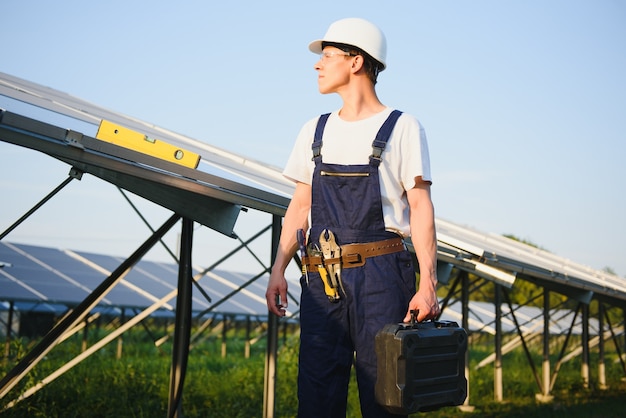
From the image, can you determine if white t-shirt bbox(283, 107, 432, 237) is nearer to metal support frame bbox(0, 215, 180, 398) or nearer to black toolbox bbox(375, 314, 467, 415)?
black toolbox bbox(375, 314, 467, 415)

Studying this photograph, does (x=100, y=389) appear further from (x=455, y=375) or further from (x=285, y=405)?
(x=455, y=375)

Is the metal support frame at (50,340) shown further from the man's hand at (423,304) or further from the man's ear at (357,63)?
the man's hand at (423,304)

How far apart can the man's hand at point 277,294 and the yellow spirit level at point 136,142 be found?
117 cm

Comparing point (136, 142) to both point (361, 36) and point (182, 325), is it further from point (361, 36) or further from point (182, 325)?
point (182, 325)

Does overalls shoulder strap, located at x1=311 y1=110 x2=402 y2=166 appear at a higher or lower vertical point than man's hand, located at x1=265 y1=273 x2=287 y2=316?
higher

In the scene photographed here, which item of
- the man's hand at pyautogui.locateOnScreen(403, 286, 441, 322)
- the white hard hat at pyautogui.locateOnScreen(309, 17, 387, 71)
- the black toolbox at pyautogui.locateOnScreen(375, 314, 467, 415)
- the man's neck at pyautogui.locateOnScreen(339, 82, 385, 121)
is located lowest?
the black toolbox at pyautogui.locateOnScreen(375, 314, 467, 415)

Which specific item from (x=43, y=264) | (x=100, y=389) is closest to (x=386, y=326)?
(x=100, y=389)

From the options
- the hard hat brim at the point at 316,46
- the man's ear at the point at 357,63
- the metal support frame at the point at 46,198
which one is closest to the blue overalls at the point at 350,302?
the man's ear at the point at 357,63

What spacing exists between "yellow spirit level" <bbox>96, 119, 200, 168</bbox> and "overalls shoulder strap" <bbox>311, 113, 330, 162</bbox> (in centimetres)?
115

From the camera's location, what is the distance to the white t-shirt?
289cm

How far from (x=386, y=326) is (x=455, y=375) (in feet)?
1.13

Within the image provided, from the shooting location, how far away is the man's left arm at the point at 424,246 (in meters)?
2.77

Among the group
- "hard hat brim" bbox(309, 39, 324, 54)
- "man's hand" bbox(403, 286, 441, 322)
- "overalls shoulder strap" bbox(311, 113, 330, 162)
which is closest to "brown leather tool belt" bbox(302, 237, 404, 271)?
"man's hand" bbox(403, 286, 441, 322)

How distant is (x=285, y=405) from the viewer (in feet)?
29.1
